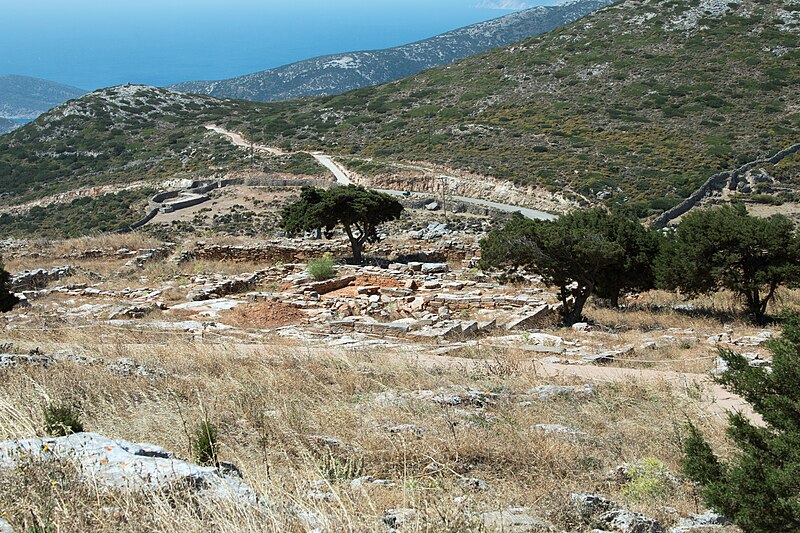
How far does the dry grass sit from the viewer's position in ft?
12.4

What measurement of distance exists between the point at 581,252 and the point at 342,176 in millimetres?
39741

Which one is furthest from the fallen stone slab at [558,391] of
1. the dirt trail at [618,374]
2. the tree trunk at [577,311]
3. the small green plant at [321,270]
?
the small green plant at [321,270]

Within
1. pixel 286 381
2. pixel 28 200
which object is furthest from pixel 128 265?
pixel 28 200

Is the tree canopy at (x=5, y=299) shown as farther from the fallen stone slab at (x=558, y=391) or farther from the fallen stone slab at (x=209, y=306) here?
the fallen stone slab at (x=558, y=391)

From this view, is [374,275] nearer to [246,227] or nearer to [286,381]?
[286,381]

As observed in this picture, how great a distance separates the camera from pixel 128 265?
22.2 m

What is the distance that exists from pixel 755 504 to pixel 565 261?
11079mm

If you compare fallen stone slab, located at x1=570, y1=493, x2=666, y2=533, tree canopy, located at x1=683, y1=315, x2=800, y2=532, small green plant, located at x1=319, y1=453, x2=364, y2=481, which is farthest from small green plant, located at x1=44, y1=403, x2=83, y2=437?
tree canopy, located at x1=683, y1=315, x2=800, y2=532

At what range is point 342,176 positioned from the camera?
53.1m

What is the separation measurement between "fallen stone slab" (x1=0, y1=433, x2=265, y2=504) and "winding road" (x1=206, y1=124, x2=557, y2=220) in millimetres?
24394

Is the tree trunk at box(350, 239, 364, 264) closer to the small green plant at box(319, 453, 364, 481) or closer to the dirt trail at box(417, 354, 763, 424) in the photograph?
the dirt trail at box(417, 354, 763, 424)

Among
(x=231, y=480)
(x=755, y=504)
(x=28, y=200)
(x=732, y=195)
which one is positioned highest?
(x=28, y=200)

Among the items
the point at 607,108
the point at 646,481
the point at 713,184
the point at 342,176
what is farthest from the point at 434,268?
the point at 607,108

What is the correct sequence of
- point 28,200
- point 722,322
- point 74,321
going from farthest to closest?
point 28,200 → point 722,322 → point 74,321
